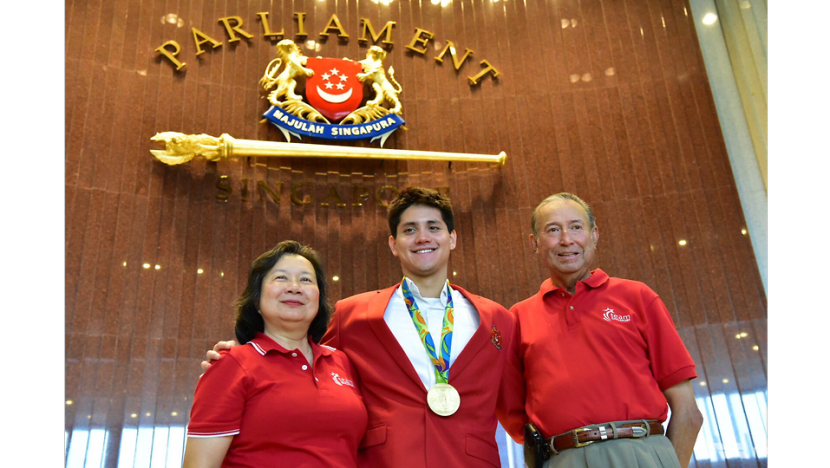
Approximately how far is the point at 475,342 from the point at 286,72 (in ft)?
11.2

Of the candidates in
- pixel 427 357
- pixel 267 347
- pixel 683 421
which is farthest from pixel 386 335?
pixel 683 421

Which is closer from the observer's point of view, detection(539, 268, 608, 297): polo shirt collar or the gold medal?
the gold medal

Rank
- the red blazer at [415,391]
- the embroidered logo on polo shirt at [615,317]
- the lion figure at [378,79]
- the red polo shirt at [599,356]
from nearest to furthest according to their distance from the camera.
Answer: the red blazer at [415,391], the red polo shirt at [599,356], the embroidered logo on polo shirt at [615,317], the lion figure at [378,79]

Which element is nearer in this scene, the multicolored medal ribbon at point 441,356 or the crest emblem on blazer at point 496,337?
the multicolored medal ribbon at point 441,356

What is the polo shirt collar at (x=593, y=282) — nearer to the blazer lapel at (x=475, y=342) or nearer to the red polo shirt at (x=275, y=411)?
the blazer lapel at (x=475, y=342)

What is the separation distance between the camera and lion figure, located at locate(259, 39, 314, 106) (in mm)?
4949

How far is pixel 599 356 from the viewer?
219 cm

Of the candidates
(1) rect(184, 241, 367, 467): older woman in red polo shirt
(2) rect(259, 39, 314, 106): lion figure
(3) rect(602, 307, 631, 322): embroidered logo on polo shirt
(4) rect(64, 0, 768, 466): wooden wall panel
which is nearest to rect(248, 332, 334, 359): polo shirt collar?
(1) rect(184, 241, 367, 467): older woman in red polo shirt

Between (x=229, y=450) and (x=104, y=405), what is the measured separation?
232 cm

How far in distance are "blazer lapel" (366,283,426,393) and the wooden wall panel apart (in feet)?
7.07

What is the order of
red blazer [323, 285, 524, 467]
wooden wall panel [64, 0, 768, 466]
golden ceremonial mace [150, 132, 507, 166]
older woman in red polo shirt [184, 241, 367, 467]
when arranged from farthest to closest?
golden ceremonial mace [150, 132, 507, 166] < wooden wall panel [64, 0, 768, 466] < red blazer [323, 285, 524, 467] < older woman in red polo shirt [184, 241, 367, 467]

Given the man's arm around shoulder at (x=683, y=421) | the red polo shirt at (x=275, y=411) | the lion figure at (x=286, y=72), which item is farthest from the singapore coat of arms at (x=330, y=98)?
the man's arm around shoulder at (x=683, y=421)

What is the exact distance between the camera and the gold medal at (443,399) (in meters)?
2.06

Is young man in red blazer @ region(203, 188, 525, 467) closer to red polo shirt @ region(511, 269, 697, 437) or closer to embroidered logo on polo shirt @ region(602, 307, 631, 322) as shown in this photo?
red polo shirt @ region(511, 269, 697, 437)
